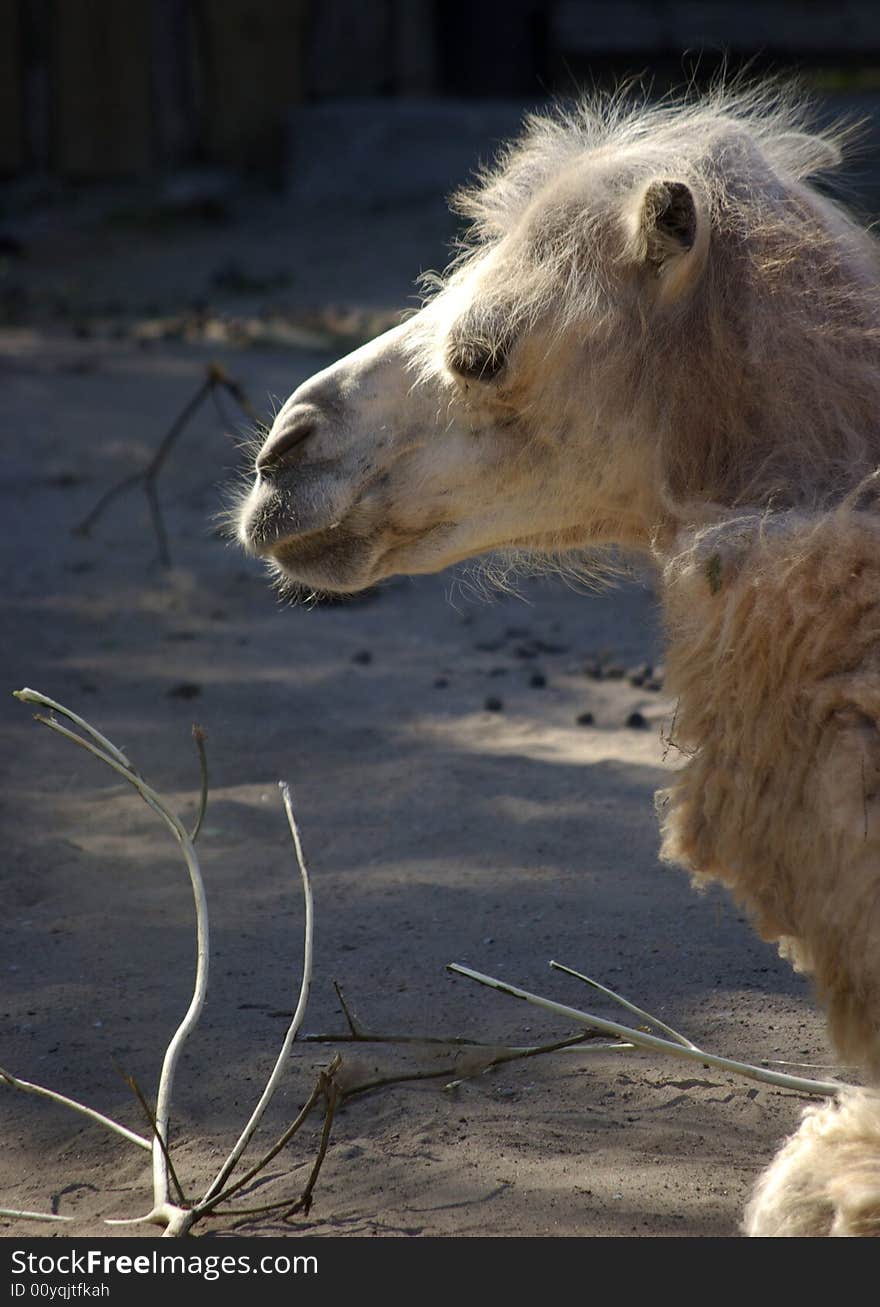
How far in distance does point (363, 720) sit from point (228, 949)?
4.85 ft

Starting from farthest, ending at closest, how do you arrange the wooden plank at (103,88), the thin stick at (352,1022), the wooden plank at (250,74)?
the wooden plank at (250,74) < the wooden plank at (103,88) < the thin stick at (352,1022)

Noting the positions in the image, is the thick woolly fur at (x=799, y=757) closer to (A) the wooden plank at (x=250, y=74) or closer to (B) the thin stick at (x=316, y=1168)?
(B) the thin stick at (x=316, y=1168)

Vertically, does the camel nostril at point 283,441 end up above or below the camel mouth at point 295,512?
above

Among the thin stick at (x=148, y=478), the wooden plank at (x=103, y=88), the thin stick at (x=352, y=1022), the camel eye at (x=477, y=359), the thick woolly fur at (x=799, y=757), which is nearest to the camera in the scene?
the thick woolly fur at (x=799, y=757)

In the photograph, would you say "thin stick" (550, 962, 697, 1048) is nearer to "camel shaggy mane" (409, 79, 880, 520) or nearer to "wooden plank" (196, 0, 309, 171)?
"camel shaggy mane" (409, 79, 880, 520)

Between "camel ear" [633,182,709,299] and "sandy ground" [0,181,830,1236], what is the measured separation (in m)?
0.64

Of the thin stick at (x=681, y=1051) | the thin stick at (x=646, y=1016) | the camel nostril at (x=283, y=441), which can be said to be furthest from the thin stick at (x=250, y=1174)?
the camel nostril at (x=283, y=441)

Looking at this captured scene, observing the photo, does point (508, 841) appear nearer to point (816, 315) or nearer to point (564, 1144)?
point (564, 1144)

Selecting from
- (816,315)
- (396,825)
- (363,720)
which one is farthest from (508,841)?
(816,315)

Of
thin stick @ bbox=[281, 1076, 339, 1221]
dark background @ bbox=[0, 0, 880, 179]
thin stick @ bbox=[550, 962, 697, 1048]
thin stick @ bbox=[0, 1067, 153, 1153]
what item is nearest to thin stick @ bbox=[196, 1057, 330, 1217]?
thin stick @ bbox=[281, 1076, 339, 1221]

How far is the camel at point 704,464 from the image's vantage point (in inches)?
89.2

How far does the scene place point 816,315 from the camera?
8.02 ft

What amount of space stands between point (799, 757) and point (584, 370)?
74 centimetres
